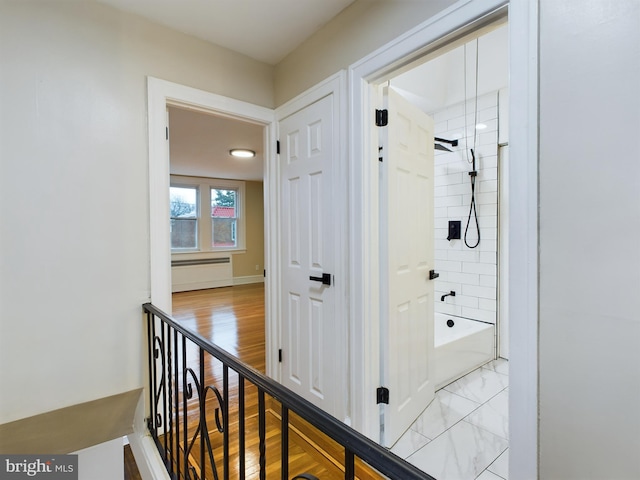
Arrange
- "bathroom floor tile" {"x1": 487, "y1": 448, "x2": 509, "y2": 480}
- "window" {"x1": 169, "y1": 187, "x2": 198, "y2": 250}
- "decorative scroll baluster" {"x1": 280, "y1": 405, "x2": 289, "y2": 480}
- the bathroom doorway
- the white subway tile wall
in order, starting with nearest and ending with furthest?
"decorative scroll baluster" {"x1": 280, "y1": 405, "x2": 289, "y2": 480} < "bathroom floor tile" {"x1": 487, "y1": 448, "x2": 509, "y2": 480} < the bathroom doorway < the white subway tile wall < "window" {"x1": 169, "y1": 187, "x2": 198, "y2": 250}

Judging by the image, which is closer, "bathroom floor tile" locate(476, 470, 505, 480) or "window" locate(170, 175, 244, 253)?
"bathroom floor tile" locate(476, 470, 505, 480)

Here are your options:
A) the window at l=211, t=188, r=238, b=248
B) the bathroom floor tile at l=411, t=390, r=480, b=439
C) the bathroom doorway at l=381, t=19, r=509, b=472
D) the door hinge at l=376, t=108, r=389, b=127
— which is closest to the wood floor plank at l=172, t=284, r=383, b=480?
the bathroom floor tile at l=411, t=390, r=480, b=439

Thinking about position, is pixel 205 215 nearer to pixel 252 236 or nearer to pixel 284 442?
pixel 252 236

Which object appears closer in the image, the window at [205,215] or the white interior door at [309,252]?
the white interior door at [309,252]

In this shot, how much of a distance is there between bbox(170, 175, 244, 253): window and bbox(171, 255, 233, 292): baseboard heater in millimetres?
264

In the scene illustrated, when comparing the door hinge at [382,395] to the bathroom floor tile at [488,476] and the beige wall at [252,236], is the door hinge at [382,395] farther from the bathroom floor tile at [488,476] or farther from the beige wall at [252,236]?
the beige wall at [252,236]

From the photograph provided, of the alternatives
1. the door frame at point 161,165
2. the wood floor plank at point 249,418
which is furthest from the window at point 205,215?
the door frame at point 161,165

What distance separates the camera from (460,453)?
1.74 metres

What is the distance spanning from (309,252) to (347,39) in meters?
1.30

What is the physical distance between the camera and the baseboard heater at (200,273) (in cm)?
652

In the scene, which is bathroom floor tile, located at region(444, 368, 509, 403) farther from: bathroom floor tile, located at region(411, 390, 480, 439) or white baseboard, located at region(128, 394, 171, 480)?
white baseboard, located at region(128, 394, 171, 480)

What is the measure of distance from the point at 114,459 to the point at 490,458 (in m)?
2.35

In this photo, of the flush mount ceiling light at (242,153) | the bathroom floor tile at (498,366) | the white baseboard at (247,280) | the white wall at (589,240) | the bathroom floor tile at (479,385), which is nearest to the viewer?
the white wall at (589,240)

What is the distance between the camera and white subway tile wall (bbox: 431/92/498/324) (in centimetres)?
300
